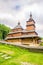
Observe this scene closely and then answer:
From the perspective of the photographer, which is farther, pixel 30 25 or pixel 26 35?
pixel 30 25

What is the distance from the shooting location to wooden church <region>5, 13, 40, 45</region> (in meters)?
→ 43.0

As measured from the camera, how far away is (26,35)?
46.0 meters

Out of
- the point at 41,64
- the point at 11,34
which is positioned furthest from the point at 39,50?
the point at 11,34

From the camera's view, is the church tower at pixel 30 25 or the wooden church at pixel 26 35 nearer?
the wooden church at pixel 26 35

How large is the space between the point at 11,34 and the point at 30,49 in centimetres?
2729

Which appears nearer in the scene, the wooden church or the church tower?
the wooden church

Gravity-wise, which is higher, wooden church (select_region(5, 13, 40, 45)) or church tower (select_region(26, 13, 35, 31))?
church tower (select_region(26, 13, 35, 31))

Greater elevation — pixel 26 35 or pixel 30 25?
pixel 30 25

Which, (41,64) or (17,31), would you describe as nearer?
(41,64)

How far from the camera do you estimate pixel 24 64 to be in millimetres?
16172

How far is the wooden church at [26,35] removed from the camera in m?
43.0

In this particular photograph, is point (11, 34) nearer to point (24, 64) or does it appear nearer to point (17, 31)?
point (17, 31)

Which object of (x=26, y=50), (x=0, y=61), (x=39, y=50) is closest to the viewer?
(x=0, y=61)

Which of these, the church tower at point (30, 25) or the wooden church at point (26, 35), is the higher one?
the church tower at point (30, 25)
